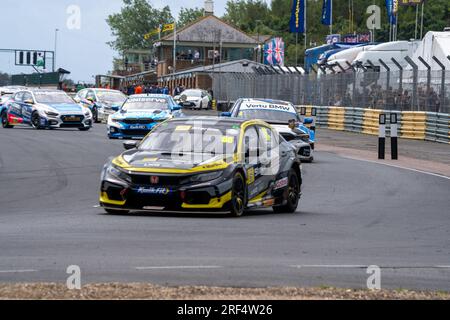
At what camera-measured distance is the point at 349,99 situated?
151 feet

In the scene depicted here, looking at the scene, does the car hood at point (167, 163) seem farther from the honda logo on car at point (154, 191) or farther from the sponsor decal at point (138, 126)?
the sponsor decal at point (138, 126)

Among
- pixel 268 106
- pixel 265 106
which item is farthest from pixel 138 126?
pixel 268 106

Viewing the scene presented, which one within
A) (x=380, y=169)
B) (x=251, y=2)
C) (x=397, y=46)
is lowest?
(x=380, y=169)

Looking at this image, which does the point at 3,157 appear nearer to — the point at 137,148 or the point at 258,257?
the point at 137,148

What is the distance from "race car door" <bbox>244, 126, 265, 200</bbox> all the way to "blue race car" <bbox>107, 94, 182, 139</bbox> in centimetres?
1638

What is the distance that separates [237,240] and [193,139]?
10.6 ft

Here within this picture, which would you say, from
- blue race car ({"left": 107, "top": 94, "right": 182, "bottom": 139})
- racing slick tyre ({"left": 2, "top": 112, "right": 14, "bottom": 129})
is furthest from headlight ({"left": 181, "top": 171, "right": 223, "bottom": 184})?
racing slick tyre ({"left": 2, "top": 112, "right": 14, "bottom": 129})

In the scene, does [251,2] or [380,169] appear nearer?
[380,169]

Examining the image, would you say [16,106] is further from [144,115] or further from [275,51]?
[275,51]

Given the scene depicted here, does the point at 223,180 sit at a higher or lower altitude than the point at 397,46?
lower

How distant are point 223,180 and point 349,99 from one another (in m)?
33.3

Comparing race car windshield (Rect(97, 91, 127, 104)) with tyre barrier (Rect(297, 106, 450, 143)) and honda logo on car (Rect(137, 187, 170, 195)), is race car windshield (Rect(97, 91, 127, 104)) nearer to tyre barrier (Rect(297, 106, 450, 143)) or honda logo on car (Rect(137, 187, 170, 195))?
tyre barrier (Rect(297, 106, 450, 143))
